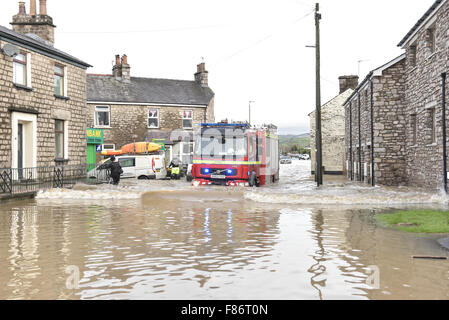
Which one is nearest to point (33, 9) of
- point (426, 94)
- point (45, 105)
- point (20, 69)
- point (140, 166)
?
point (20, 69)

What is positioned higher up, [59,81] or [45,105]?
[59,81]

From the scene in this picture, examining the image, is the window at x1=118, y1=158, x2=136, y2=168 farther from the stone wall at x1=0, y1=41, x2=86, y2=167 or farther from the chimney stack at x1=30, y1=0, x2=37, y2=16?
the chimney stack at x1=30, y1=0, x2=37, y2=16

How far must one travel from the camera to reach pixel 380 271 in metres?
6.52

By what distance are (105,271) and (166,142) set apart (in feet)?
120

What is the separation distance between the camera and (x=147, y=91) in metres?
44.2

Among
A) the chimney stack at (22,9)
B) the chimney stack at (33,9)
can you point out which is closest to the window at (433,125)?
the chimney stack at (33,9)

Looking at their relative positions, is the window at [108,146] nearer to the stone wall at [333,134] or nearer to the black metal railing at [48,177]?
the black metal railing at [48,177]

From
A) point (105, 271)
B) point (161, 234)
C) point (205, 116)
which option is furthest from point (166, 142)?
point (105, 271)

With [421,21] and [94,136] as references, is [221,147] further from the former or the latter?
[94,136]

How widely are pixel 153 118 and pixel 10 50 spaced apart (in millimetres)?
23597

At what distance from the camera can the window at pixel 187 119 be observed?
146ft

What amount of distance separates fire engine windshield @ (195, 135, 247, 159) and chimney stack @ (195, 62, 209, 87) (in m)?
27.7

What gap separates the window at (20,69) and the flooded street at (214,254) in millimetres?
8247
